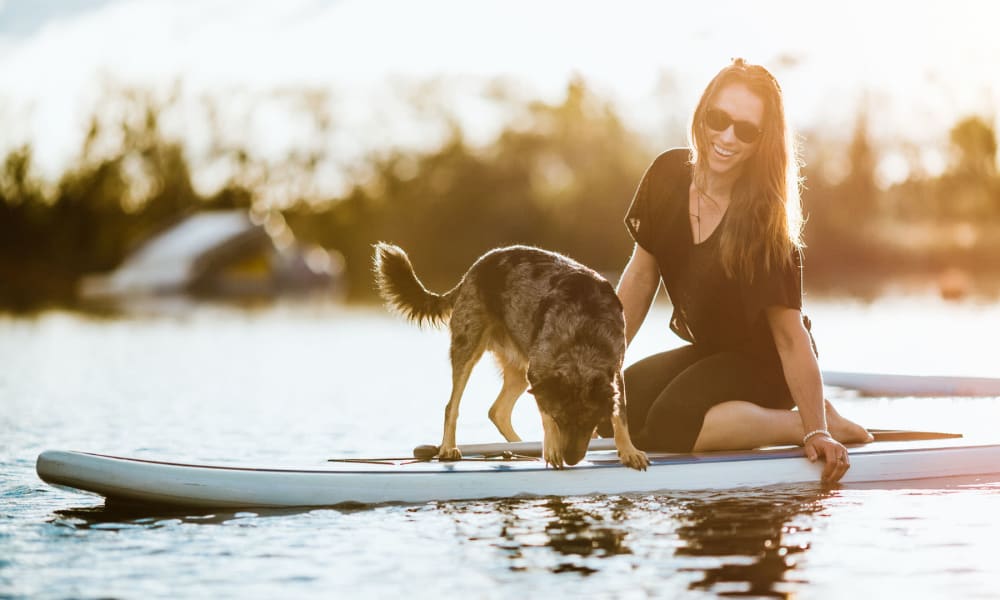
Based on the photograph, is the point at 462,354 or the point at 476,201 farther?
the point at 476,201

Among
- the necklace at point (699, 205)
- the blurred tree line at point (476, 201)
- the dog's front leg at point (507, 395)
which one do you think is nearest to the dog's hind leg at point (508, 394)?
the dog's front leg at point (507, 395)

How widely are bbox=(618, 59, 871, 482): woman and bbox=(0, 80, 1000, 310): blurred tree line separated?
32.8 metres

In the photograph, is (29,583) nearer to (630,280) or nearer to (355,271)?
(630,280)

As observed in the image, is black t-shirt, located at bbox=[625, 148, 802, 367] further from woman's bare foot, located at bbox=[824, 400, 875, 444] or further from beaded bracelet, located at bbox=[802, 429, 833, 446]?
woman's bare foot, located at bbox=[824, 400, 875, 444]

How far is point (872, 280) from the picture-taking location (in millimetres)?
42281

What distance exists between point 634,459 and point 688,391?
48 cm

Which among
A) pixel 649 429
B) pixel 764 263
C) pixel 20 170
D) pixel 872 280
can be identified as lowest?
pixel 649 429

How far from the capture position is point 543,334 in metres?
5.80

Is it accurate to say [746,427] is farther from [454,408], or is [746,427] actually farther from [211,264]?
[211,264]

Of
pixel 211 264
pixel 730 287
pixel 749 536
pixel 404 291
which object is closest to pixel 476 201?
pixel 211 264

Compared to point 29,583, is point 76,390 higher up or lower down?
higher up

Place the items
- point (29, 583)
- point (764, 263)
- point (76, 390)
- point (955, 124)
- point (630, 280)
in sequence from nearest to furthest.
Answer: point (29, 583) < point (764, 263) < point (630, 280) < point (76, 390) < point (955, 124)

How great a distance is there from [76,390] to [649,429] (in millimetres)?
8219

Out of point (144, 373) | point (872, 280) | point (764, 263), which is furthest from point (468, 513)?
point (872, 280)
